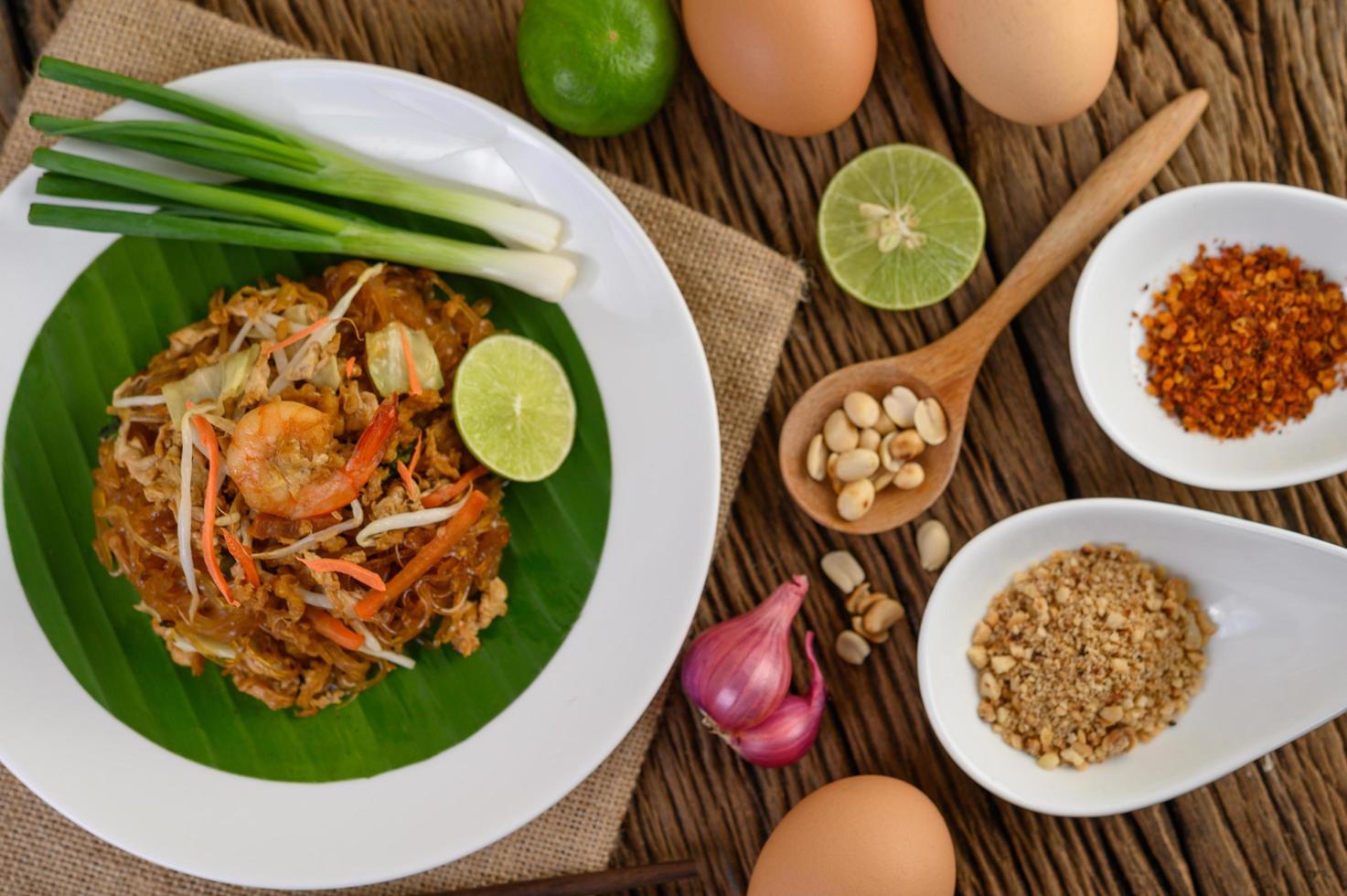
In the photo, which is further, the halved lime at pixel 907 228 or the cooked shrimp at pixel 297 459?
the halved lime at pixel 907 228

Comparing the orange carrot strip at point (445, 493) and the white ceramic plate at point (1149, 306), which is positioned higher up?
the orange carrot strip at point (445, 493)

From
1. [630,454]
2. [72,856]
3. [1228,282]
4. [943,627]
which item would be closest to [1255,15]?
[1228,282]

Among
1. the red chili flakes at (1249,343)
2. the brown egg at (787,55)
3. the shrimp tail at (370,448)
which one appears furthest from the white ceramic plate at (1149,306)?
the shrimp tail at (370,448)

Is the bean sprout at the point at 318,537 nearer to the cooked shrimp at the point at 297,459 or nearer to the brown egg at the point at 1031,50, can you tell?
the cooked shrimp at the point at 297,459

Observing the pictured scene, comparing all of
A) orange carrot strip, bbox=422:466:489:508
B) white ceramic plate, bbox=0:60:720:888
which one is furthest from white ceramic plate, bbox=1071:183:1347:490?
orange carrot strip, bbox=422:466:489:508

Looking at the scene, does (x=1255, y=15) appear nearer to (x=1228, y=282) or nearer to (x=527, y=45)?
(x=1228, y=282)

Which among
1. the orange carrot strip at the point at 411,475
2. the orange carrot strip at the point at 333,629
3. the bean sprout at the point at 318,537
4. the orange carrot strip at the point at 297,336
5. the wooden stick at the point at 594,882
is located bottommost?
the wooden stick at the point at 594,882
